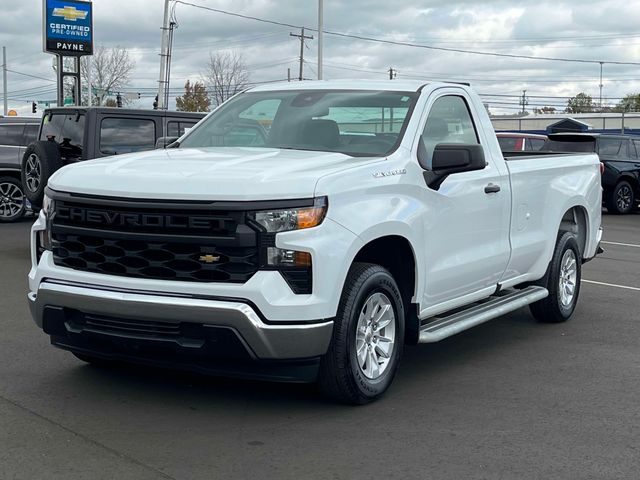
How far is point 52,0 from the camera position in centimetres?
2875

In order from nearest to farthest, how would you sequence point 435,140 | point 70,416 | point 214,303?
point 214,303 < point 70,416 < point 435,140

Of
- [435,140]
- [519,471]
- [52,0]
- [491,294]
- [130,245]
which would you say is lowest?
[519,471]

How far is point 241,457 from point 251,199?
134 centimetres

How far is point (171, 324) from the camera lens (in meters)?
4.81

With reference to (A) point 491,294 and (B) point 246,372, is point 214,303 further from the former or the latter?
(A) point 491,294

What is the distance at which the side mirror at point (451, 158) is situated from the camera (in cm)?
582

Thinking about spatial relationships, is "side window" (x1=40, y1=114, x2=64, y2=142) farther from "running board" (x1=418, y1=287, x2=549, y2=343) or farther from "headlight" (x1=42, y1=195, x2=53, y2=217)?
"running board" (x1=418, y1=287, x2=549, y2=343)

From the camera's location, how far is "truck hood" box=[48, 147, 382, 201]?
480 centimetres

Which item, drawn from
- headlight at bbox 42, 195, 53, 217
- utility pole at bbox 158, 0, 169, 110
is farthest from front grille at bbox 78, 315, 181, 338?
utility pole at bbox 158, 0, 169, 110

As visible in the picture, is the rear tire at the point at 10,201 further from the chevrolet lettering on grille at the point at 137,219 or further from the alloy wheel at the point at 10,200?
the chevrolet lettering on grille at the point at 137,219

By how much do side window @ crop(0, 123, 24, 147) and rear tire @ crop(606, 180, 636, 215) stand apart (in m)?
13.4

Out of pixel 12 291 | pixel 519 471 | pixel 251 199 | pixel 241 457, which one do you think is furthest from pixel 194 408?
pixel 12 291

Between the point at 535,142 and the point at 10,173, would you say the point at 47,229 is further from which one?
the point at 535,142

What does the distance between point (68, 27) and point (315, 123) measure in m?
24.2
